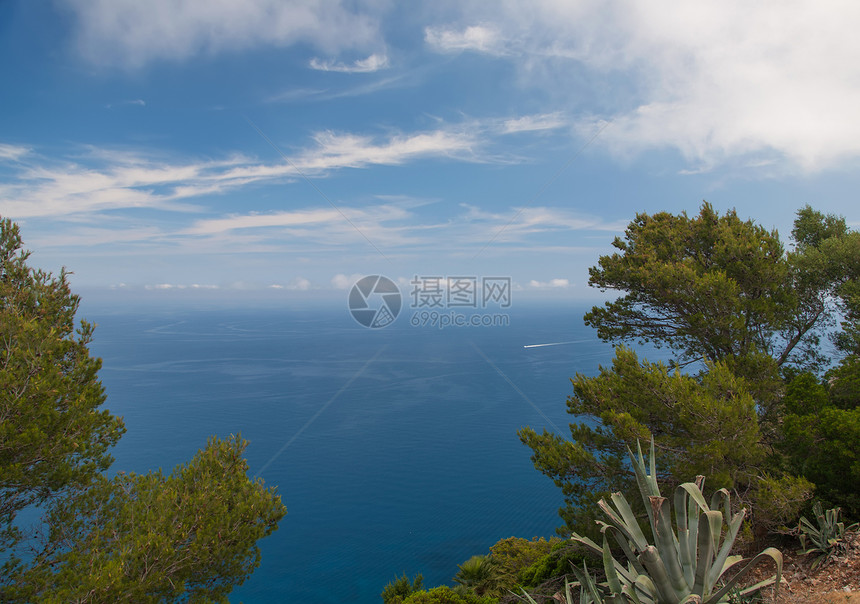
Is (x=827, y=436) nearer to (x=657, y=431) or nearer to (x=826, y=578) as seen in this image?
(x=657, y=431)

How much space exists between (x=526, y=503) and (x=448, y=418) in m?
19.7

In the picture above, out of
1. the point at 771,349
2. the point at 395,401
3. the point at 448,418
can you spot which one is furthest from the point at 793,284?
the point at 395,401

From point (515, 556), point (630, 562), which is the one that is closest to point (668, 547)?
point (630, 562)

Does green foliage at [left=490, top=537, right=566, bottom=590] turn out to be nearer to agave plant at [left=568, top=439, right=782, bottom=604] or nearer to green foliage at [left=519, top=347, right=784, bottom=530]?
green foliage at [left=519, top=347, right=784, bottom=530]

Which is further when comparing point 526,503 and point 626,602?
point 526,503

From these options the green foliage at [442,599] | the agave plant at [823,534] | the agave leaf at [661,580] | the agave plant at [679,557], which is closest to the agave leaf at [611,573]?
the agave plant at [679,557]

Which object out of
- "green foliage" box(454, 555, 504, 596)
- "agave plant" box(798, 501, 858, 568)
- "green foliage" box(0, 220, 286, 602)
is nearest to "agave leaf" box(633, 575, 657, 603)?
"agave plant" box(798, 501, 858, 568)

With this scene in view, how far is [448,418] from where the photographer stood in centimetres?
5147

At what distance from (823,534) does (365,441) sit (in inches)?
1604

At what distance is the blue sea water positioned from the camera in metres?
26.3

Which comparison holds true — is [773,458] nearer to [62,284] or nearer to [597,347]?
[62,284]

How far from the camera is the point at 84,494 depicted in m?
9.14

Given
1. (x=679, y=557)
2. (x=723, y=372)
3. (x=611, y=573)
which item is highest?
(x=723, y=372)

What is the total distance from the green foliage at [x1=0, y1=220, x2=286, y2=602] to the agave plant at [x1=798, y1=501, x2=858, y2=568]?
32.6 ft
